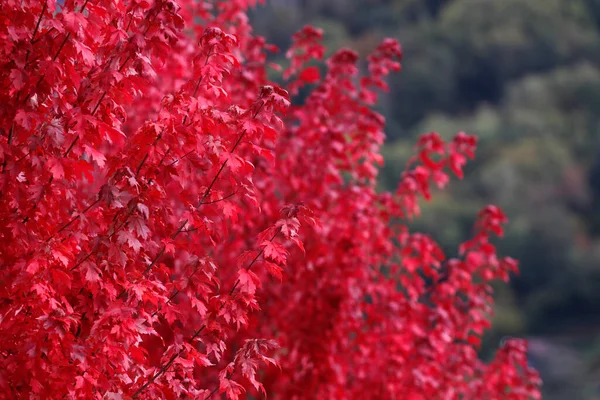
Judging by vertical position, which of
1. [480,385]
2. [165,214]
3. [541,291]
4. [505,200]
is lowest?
[165,214]

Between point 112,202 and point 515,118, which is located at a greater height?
point 515,118

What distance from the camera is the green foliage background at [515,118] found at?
91.9 ft

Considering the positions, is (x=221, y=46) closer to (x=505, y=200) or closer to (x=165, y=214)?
(x=165, y=214)

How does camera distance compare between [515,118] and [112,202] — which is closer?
[112,202]

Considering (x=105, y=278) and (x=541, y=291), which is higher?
(x=541, y=291)

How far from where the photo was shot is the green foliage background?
28016 millimetres

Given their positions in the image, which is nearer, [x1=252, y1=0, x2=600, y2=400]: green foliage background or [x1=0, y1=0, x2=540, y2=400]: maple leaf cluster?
[x1=0, y1=0, x2=540, y2=400]: maple leaf cluster

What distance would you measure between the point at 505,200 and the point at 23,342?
30369 mm

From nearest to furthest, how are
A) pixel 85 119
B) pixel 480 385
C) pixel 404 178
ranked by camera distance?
pixel 85 119 < pixel 404 178 < pixel 480 385

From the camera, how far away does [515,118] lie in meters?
36.6

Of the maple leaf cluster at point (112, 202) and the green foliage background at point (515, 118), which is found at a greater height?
the green foliage background at point (515, 118)

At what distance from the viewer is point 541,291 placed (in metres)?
28.3

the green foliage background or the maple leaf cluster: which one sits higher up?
the green foliage background

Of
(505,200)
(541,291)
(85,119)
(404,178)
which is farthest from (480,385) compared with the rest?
(505,200)
